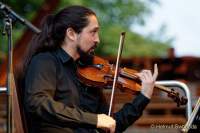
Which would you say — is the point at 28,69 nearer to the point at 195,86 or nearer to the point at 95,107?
the point at 95,107

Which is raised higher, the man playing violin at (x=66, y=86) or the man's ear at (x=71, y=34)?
the man's ear at (x=71, y=34)

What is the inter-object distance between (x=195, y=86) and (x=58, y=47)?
11.3 metres

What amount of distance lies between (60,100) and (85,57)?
409 mm

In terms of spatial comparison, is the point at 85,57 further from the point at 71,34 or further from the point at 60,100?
the point at 60,100

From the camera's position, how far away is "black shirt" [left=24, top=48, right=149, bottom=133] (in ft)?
15.6

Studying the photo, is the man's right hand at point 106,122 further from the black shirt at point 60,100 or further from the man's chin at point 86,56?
the man's chin at point 86,56

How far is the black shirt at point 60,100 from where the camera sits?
4.75 meters

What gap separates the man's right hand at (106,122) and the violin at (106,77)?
0.36 metres

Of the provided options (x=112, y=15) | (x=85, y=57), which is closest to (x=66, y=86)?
(x=85, y=57)

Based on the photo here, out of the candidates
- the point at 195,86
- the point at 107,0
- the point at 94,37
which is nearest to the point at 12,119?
the point at 94,37

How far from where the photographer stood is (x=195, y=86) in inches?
637

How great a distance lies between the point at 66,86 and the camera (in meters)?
4.93

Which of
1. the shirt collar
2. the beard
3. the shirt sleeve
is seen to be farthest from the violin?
the shirt sleeve

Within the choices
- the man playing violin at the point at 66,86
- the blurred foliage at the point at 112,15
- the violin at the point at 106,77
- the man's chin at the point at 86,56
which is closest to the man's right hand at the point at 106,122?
the man playing violin at the point at 66,86
